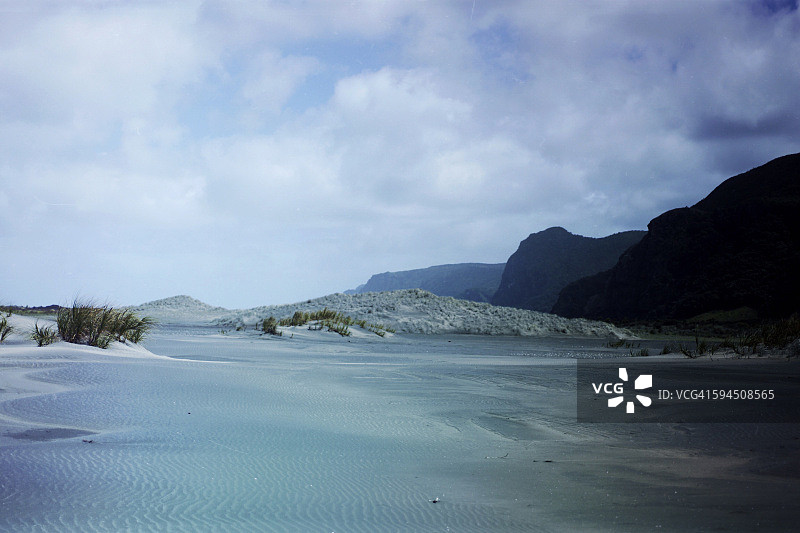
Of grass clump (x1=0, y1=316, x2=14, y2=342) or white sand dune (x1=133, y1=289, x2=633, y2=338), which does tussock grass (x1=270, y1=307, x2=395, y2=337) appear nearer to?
white sand dune (x1=133, y1=289, x2=633, y2=338)

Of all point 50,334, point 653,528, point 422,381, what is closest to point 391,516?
point 653,528

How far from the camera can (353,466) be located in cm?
257

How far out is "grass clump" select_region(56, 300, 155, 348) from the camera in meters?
7.68

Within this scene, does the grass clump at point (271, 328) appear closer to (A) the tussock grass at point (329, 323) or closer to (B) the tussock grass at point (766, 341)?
(A) the tussock grass at point (329, 323)

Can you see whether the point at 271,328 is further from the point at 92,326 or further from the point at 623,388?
the point at 623,388

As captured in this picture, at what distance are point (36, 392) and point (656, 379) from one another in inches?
245

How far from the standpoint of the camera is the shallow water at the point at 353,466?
6.18ft

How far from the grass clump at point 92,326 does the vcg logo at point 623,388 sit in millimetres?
6618

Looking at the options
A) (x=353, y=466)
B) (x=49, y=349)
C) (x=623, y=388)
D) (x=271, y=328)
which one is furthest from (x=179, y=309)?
(x=353, y=466)

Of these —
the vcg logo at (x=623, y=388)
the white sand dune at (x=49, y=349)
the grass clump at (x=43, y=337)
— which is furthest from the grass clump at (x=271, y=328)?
the vcg logo at (x=623, y=388)

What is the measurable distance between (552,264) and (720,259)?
42.5 m

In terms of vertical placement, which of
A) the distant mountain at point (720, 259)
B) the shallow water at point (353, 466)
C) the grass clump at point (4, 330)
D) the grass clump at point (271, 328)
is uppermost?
the distant mountain at point (720, 259)

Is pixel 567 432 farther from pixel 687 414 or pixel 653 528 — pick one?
pixel 653 528

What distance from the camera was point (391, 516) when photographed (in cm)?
193
